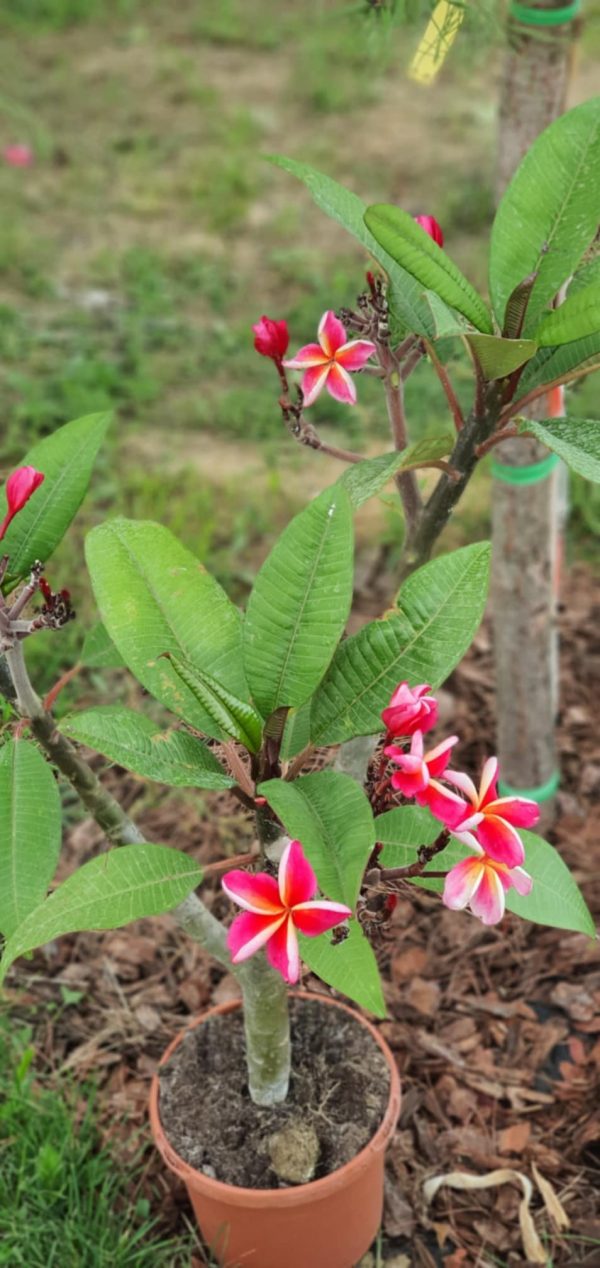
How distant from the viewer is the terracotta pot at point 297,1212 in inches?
67.5

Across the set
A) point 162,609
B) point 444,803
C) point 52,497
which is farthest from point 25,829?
point 444,803

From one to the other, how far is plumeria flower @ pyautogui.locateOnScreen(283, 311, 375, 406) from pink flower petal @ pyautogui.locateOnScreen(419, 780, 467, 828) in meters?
0.48

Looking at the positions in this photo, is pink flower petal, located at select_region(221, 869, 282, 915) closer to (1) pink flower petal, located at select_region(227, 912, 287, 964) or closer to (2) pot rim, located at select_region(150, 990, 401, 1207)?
(1) pink flower petal, located at select_region(227, 912, 287, 964)

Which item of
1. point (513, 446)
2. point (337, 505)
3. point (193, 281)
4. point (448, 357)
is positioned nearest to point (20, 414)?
point (193, 281)

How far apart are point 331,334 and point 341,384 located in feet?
0.18

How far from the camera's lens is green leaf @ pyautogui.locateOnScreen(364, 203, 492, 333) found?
121 cm

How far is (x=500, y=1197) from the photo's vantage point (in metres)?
2.04

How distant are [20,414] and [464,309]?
8.65 ft

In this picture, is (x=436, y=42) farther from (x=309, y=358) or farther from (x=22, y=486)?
(x=22, y=486)

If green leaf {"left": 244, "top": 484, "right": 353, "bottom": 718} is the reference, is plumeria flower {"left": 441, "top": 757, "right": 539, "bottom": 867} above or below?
below

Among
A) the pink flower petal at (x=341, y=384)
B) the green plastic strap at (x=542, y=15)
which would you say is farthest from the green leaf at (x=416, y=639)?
the green plastic strap at (x=542, y=15)

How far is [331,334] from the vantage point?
145 centimetres

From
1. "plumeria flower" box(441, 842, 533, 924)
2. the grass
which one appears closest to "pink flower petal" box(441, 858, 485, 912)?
"plumeria flower" box(441, 842, 533, 924)

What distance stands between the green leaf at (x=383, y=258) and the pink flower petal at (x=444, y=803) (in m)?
0.52
